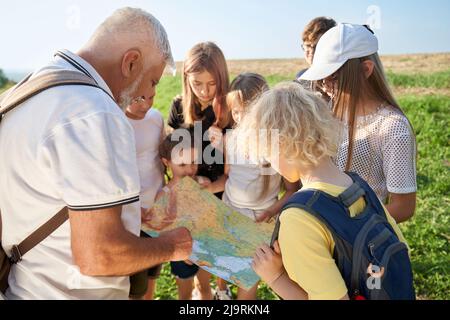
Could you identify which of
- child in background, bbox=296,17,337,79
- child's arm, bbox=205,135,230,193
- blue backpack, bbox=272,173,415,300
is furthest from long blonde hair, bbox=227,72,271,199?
blue backpack, bbox=272,173,415,300

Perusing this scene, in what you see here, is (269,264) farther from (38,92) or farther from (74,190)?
(38,92)

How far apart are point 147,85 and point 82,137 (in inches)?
26.6

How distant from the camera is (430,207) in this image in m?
5.08

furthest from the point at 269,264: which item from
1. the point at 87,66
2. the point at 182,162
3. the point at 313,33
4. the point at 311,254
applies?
the point at 313,33

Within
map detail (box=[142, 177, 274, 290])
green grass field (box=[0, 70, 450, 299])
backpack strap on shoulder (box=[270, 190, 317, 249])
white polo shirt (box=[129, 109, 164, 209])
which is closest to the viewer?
backpack strap on shoulder (box=[270, 190, 317, 249])

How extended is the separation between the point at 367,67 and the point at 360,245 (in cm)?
105

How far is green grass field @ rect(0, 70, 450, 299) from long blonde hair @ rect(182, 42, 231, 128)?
A: 1.45m

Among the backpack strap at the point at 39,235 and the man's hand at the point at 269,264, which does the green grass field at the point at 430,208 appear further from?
the backpack strap at the point at 39,235

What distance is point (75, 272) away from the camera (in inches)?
64.4

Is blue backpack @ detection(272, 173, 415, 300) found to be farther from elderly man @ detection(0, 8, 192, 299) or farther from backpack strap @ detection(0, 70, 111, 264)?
backpack strap @ detection(0, 70, 111, 264)

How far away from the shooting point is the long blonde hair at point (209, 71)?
325cm

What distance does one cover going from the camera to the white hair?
74.4 inches

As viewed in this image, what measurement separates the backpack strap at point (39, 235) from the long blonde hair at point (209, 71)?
5.84 feet

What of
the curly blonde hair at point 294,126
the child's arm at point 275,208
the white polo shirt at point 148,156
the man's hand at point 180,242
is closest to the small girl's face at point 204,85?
the white polo shirt at point 148,156
